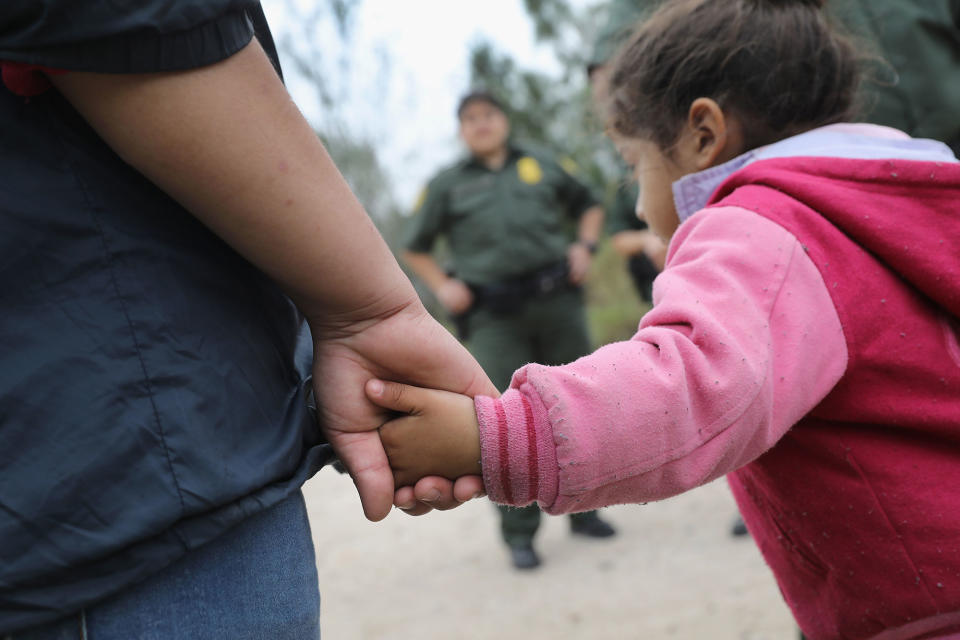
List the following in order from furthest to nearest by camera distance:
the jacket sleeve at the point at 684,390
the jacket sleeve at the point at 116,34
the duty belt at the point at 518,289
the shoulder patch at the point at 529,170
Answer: the shoulder patch at the point at 529,170 < the duty belt at the point at 518,289 < the jacket sleeve at the point at 684,390 < the jacket sleeve at the point at 116,34

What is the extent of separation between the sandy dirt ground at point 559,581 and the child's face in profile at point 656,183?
196 centimetres

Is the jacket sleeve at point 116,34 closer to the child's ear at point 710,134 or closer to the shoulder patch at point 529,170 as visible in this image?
the child's ear at point 710,134

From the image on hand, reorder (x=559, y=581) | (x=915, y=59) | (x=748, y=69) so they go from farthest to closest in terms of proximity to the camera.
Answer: (x=559, y=581)
(x=915, y=59)
(x=748, y=69)

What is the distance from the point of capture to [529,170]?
4.71 meters

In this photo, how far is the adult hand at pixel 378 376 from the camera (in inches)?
42.9

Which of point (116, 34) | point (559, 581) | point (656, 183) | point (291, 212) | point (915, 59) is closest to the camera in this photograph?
point (116, 34)

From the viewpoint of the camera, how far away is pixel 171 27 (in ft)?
2.57

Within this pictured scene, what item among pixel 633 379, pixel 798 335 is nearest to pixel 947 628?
pixel 798 335

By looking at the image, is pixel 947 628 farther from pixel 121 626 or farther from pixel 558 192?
pixel 558 192

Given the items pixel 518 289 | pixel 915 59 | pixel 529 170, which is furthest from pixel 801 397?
pixel 529 170

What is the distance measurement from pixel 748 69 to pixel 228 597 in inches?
50.7

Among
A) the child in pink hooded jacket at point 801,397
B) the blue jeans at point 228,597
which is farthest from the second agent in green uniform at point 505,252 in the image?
the blue jeans at point 228,597

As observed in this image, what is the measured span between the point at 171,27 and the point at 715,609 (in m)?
3.10

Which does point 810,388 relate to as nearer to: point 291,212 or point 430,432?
point 430,432
